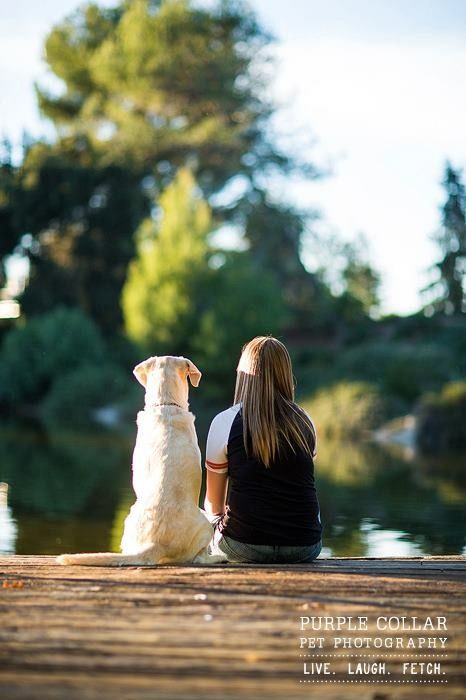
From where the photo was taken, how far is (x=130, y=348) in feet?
104

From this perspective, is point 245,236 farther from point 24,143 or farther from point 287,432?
point 287,432

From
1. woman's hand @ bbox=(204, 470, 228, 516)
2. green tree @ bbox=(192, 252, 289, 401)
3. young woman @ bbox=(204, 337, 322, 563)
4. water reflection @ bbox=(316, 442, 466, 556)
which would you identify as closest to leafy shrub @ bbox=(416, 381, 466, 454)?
water reflection @ bbox=(316, 442, 466, 556)

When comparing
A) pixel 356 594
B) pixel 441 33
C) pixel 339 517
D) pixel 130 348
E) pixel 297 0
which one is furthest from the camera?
pixel 130 348

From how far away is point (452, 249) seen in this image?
33000mm

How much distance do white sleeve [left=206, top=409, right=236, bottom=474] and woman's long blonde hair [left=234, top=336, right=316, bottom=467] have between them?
9 centimetres

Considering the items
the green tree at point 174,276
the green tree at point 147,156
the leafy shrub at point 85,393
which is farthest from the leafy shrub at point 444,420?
the green tree at point 147,156

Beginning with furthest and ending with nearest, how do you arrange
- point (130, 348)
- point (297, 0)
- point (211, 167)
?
point (211, 167)
point (130, 348)
point (297, 0)

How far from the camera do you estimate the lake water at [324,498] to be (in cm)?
929

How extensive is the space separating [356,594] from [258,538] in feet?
3.02

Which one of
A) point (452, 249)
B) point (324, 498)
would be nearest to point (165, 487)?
point (324, 498)

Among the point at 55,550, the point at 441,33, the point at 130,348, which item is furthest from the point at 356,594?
the point at 130,348

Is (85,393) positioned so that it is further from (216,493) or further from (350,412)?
(216,493)

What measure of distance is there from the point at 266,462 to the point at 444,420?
16172 millimetres

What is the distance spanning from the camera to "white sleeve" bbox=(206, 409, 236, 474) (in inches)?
189
